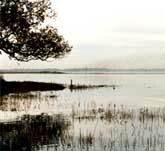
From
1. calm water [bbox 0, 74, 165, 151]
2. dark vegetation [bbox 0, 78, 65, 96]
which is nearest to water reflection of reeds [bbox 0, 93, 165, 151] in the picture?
calm water [bbox 0, 74, 165, 151]

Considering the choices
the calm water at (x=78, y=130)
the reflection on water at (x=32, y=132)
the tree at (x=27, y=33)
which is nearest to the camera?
the reflection on water at (x=32, y=132)

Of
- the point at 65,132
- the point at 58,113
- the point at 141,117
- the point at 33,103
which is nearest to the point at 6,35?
the point at 33,103

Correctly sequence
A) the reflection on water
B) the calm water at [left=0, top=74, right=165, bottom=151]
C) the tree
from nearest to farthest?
the reflection on water → the calm water at [left=0, top=74, right=165, bottom=151] → the tree

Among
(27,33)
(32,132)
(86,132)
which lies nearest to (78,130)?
(86,132)

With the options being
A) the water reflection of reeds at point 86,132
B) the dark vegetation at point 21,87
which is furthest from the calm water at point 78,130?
the dark vegetation at point 21,87

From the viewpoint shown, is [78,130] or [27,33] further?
[27,33]

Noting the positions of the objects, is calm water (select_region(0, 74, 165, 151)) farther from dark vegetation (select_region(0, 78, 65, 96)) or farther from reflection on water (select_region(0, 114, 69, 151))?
dark vegetation (select_region(0, 78, 65, 96))

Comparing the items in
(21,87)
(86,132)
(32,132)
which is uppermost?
(32,132)

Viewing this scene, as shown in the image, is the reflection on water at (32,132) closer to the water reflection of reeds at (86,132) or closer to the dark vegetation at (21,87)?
the water reflection of reeds at (86,132)

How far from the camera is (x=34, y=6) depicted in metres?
51.1

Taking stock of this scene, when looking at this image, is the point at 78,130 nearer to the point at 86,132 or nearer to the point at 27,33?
the point at 86,132

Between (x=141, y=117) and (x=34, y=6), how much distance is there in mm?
22933

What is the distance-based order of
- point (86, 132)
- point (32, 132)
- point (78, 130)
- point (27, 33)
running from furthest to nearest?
point (27, 33) → point (78, 130) → point (86, 132) → point (32, 132)

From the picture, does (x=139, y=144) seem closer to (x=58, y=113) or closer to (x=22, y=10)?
(x=58, y=113)
